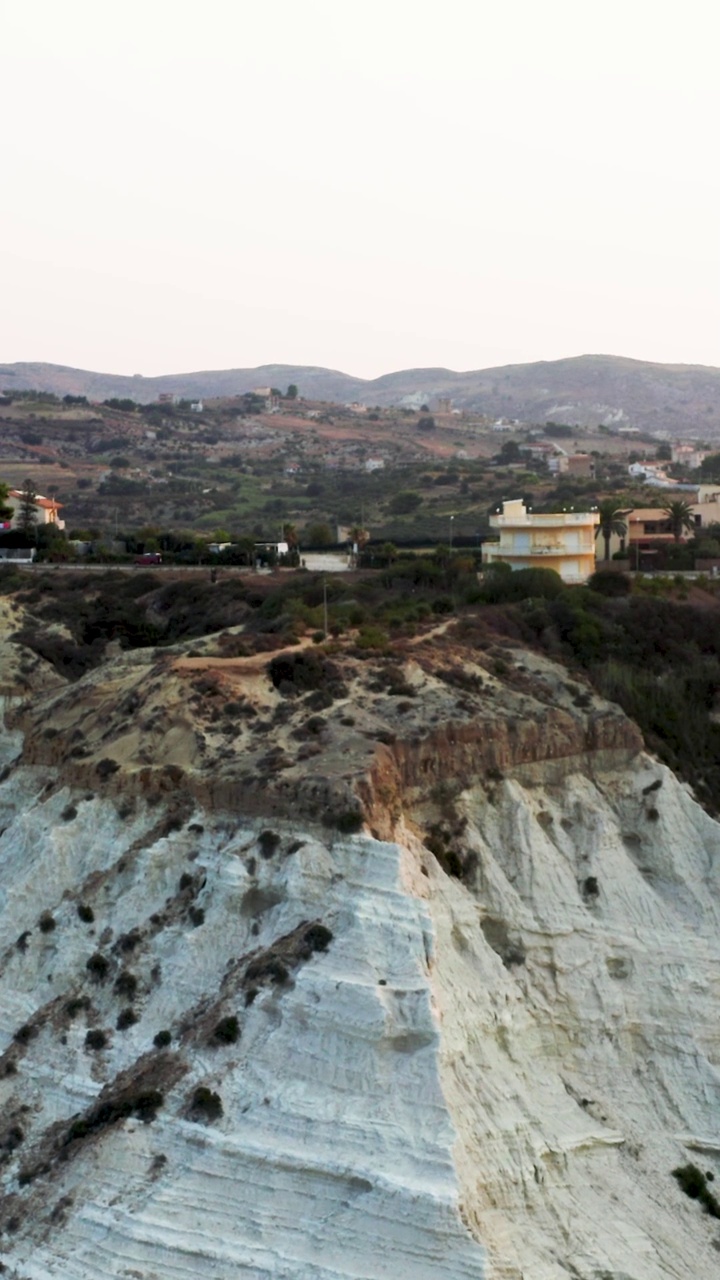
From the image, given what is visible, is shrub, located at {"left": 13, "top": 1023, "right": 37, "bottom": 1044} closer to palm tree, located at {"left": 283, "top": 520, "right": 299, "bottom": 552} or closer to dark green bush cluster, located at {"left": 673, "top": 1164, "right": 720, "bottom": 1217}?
dark green bush cluster, located at {"left": 673, "top": 1164, "right": 720, "bottom": 1217}

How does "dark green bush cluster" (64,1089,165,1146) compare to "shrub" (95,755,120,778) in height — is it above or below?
below

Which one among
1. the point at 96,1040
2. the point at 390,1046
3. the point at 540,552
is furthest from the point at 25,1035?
the point at 540,552

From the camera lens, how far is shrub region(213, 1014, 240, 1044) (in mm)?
27359

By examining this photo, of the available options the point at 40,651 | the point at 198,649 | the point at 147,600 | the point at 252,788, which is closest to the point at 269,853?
the point at 252,788

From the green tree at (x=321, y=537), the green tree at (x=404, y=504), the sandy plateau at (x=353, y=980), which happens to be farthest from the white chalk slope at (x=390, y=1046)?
the green tree at (x=404, y=504)

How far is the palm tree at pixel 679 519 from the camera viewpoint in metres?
60.6

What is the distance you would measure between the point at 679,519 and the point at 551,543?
401 inches

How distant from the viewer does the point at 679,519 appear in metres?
60.7

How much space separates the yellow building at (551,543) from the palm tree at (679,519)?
868cm

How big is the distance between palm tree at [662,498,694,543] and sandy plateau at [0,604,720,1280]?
23734mm

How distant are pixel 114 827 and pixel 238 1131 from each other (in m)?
7.93

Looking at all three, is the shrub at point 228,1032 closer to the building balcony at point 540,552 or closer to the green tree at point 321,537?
the building balcony at point 540,552

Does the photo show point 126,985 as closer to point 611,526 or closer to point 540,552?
point 540,552

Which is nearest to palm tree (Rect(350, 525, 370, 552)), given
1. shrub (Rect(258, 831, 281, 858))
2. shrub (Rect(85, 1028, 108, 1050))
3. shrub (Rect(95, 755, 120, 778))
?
shrub (Rect(95, 755, 120, 778))
